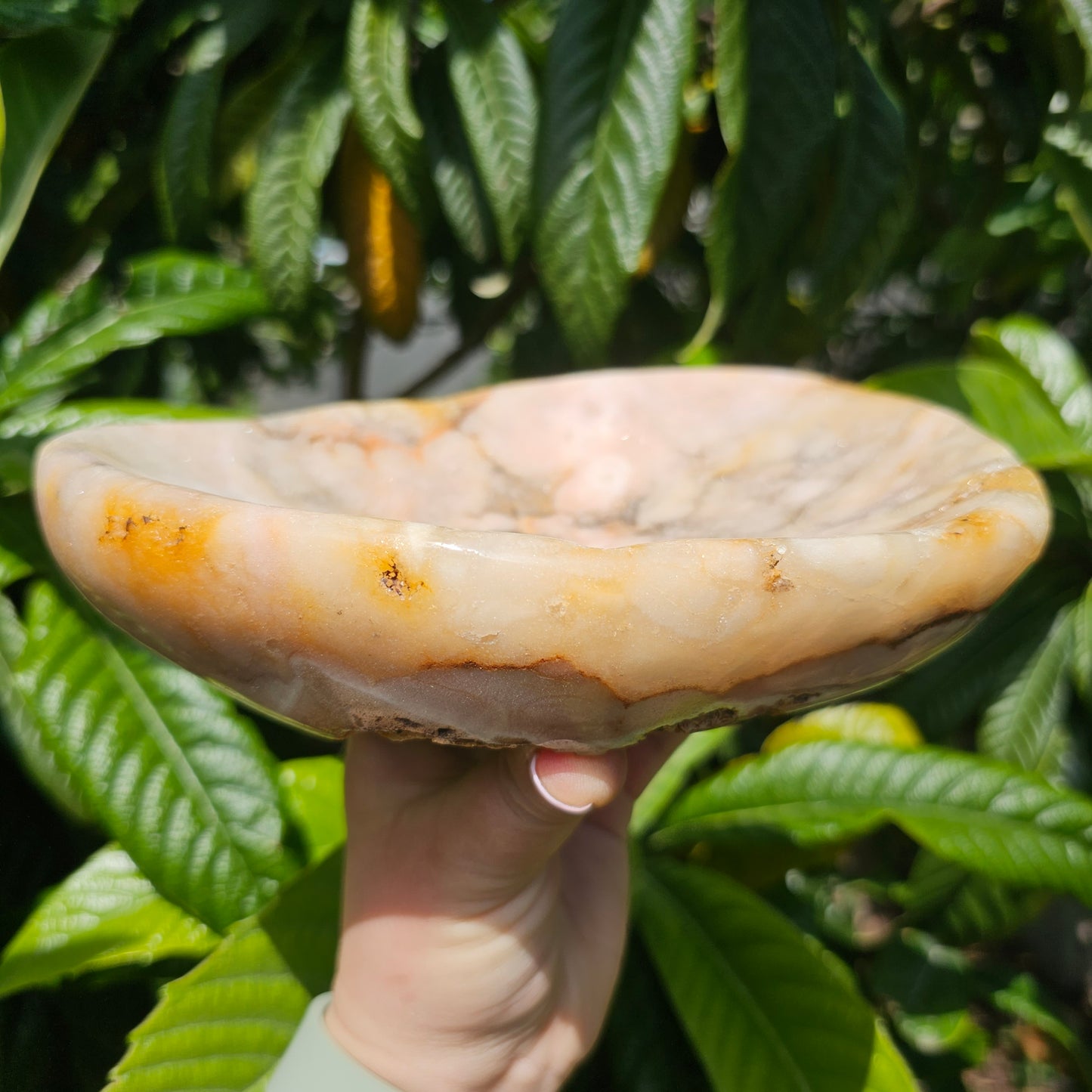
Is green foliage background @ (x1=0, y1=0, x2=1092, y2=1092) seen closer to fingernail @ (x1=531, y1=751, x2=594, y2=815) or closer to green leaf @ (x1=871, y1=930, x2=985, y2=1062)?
green leaf @ (x1=871, y1=930, x2=985, y2=1062)

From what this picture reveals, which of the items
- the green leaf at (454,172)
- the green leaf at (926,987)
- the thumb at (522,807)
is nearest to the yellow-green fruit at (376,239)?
the green leaf at (454,172)

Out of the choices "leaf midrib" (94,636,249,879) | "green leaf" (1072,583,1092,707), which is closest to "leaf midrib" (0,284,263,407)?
"leaf midrib" (94,636,249,879)

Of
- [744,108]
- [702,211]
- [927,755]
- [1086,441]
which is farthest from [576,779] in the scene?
[702,211]

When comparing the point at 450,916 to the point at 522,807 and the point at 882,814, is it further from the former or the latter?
the point at 882,814

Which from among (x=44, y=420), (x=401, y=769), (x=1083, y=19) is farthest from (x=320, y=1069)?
(x=1083, y=19)

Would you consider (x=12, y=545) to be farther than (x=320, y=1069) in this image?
Yes

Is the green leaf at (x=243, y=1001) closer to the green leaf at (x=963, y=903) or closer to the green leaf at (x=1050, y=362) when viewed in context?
the green leaf at (x=963, y=903)

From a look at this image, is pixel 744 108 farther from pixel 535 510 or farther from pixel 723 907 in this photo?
pixel 723 907
